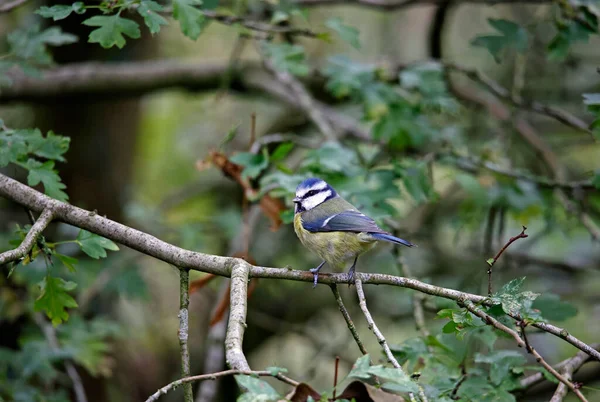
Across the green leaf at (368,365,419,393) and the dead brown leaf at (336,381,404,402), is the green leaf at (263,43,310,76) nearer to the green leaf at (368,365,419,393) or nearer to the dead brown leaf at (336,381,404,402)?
the dead brown leaf at (336,381,404,402)

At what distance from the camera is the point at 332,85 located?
3.60 metres

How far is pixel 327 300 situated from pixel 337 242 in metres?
2.56

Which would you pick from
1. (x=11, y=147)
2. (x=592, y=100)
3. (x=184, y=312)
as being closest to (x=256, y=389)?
(x=184, y=312)

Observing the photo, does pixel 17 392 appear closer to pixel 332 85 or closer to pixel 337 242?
pixel 337 242

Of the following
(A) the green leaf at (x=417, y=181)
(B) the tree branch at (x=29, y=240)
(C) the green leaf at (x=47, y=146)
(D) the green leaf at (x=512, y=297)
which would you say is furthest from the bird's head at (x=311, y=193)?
(D) the green leaf at (x=512, y=297)

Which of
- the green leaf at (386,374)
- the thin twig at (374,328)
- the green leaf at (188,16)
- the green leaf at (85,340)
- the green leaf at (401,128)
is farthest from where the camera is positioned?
the green leaf at (401,128)

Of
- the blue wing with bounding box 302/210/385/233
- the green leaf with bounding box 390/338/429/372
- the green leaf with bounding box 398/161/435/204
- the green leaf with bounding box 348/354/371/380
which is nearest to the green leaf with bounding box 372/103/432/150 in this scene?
the green leaf with bounding box 398/161/435/204

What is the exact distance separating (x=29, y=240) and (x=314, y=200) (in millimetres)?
1342

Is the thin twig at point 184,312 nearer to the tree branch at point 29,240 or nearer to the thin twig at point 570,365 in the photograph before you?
the tree branch at point 29,240

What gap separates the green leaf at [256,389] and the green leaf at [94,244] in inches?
31.8

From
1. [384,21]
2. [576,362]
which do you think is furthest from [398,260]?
[384,21]

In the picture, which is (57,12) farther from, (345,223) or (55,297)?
(345,223)

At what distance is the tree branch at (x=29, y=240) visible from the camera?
5.72 ft

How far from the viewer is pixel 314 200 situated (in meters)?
2.85
